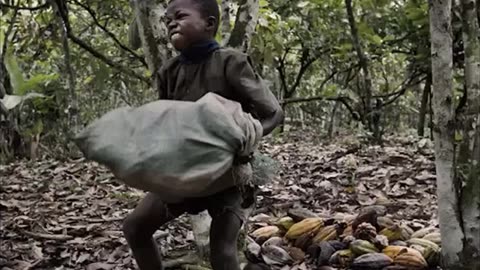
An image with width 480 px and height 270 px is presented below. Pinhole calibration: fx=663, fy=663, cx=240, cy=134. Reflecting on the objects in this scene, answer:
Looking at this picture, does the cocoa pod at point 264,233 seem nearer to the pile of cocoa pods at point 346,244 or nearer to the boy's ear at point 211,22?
the pile of cocoa pods at point 346,244

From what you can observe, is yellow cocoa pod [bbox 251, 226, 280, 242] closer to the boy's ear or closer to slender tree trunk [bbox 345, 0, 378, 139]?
the boy's ear

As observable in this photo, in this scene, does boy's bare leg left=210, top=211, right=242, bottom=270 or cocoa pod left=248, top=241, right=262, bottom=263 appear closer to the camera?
boy's bare leg left=210, top=211, right=242, bottom=270

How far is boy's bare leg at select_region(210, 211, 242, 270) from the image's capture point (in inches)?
92.8

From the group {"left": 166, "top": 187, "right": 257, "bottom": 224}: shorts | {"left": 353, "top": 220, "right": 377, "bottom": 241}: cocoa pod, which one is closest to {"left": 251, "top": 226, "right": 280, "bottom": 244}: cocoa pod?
{"left": 353, "top": 220, "right": 377, "bottom": 241}: cocoa pod

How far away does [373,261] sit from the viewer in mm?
3025

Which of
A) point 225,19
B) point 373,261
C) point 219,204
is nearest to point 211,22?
point 219,204

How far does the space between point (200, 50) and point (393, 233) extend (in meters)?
1.53

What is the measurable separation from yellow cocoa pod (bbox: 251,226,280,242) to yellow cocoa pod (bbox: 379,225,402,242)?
57 cm

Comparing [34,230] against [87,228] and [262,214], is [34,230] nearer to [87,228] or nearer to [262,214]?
[87,228]

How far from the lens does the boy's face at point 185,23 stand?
7.60 feet

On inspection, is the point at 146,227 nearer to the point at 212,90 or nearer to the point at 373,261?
the point at 212,90

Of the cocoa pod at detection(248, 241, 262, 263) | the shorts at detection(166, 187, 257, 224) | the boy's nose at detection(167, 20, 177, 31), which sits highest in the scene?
the boy's nose at detection(167, 20, 177, 31)

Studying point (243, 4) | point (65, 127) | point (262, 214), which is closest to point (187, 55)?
point (243, 4)

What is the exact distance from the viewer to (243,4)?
321 cm
